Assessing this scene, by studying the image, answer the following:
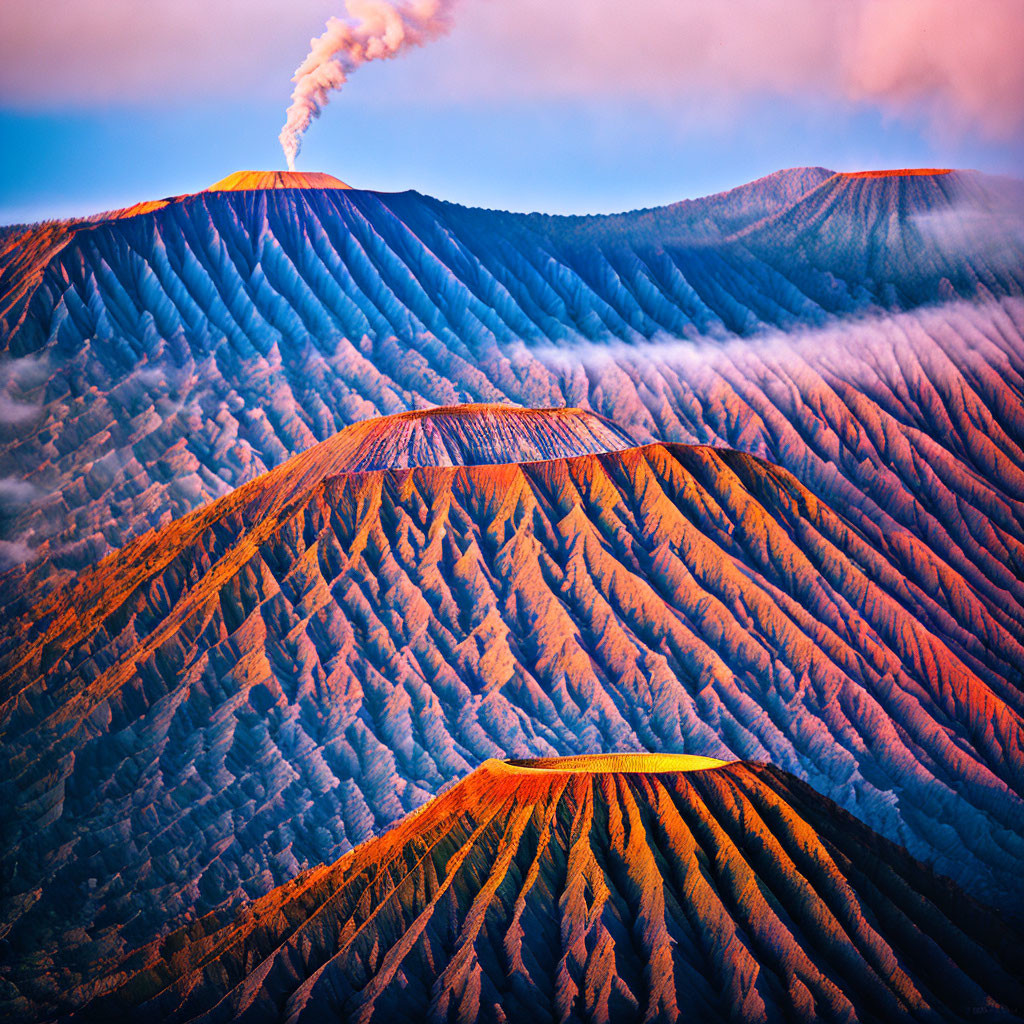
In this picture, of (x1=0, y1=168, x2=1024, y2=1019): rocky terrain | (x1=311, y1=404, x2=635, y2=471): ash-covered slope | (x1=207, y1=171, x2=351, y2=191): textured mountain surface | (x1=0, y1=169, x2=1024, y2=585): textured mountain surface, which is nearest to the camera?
(x1=0, y1=168, x2=1024, y2=1019): rocky terrain

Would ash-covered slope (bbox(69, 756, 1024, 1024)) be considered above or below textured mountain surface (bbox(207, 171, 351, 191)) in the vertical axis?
below

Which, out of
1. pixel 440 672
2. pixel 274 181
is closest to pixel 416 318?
pixel 274 181

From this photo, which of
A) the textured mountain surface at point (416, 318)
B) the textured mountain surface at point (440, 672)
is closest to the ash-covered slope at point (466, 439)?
the textured mountain surface at point (440, 672)

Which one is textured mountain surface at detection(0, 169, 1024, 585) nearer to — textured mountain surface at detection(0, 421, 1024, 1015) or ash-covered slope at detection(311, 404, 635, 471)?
textured mountain surface at detection(0, 421, 1024, 1015)

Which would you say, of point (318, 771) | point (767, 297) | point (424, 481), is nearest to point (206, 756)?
point (318, 771)

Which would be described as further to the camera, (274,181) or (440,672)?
(274,181)

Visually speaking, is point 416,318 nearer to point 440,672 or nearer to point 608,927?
point 440,672

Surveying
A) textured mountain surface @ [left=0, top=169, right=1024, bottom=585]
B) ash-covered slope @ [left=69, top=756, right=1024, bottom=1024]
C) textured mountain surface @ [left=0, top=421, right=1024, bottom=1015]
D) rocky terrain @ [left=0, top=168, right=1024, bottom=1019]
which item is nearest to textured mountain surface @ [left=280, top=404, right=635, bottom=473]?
rocky terrain @ [left=0, top=168, right=1024, bottom=1019]

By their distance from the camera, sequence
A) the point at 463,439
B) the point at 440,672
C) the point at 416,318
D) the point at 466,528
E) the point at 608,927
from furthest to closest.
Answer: the point at 416,318, the point at 463,439, the point at 466,528, the point at 440,672, the point at 608,927
